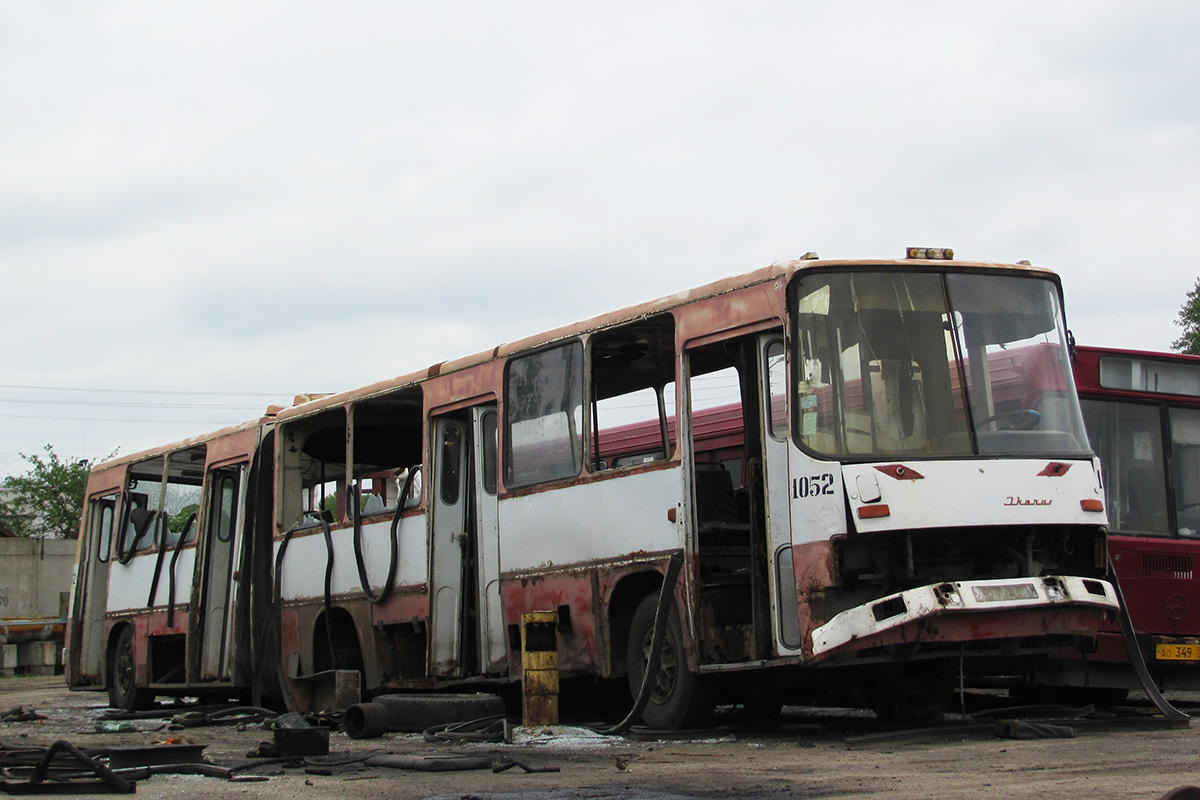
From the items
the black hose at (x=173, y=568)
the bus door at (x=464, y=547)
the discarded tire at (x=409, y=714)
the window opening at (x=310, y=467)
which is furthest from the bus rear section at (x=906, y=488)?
the black hose at (x=173, y=568)

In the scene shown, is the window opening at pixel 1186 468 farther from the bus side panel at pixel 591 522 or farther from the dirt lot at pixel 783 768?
the bus side panel at pixel 591 522

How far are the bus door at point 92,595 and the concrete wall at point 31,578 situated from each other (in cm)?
1901

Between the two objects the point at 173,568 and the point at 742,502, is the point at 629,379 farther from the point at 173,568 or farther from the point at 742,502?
the point at 173,568

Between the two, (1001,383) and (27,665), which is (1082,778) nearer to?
(1001,383)

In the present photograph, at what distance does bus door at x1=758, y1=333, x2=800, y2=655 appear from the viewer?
874 cm

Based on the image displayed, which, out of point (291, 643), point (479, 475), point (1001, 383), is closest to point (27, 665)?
point (291, 643)

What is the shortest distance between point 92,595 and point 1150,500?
41.2 ft

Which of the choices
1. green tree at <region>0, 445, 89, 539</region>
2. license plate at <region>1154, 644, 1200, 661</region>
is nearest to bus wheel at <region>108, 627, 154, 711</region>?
license plate at <region>1154, 644, 1200, 661</region>

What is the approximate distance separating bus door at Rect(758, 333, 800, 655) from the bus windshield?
0.23 meters

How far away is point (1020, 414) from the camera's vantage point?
29.1ft

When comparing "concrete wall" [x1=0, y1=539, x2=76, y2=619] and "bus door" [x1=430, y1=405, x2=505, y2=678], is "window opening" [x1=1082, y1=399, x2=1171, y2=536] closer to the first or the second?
"bus door" [x1=430, y1=405, x2=505, y2=678]

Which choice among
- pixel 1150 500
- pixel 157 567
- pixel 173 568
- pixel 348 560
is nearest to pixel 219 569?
pixel 173 568

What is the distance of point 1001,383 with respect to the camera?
29.3ft

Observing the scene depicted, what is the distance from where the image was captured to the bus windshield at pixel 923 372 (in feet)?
28.3
